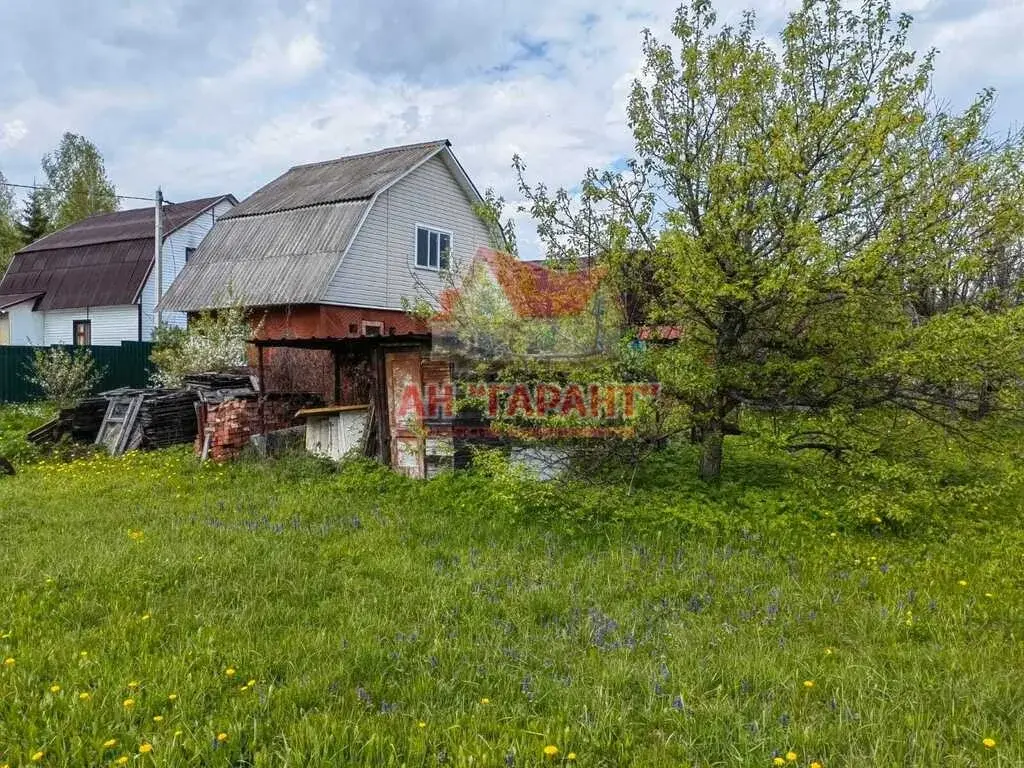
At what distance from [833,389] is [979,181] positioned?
6.75 feet

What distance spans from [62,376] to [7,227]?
24.9 meters

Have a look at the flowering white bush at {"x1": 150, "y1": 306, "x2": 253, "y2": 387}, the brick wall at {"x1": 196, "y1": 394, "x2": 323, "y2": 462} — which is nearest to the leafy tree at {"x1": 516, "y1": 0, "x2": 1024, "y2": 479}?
the brick wall at {"x1": 196, "y1": 394, "x2": 323, "y2": 462}

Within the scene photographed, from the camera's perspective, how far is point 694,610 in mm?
3838

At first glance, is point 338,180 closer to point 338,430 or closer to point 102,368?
point 102,368

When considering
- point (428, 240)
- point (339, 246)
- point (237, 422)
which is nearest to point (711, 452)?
point (237, 422)

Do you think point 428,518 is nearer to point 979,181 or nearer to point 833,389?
point 833,389

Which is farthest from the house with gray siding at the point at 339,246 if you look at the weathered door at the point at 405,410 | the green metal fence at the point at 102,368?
the weathered door at the point at 405,410

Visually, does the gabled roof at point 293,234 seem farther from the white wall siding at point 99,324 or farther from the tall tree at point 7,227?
the tall tree at point 7,227

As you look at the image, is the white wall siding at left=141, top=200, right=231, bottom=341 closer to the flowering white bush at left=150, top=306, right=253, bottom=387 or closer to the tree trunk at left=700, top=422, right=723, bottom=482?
the flowering white bush at left=150, top=306, right=253, bottom=387

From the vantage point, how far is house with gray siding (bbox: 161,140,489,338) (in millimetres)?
15539

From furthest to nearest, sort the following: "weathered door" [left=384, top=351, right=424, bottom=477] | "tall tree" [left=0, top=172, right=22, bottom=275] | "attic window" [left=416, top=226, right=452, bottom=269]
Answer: "tall tree" [left=0, top=172, right=22, bottom=275]
"attic window" [left=416, top=226, right=452, bottom=269]
"weathered door" [left=384, top=351, right=424, bottom=477]

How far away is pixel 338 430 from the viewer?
8.38 meters

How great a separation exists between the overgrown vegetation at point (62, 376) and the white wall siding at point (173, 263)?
629 cm

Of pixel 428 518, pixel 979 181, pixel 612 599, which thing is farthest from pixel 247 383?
pixel 979 181
